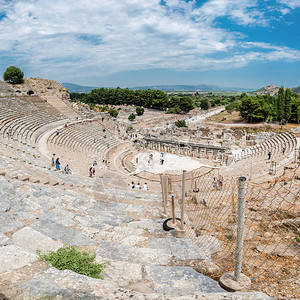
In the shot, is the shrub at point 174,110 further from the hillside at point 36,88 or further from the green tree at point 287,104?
the green tree at point 287,104

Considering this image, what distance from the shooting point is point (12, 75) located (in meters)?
58.5

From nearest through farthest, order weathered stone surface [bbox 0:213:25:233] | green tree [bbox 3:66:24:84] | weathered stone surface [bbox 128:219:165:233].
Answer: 1. weathered stone surface [bbox 0:213:25:233]
2. weathered stone surface [bbox 128:219:165:233]
3. green tree [bbox 3:66:24:84]

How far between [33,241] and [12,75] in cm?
6530

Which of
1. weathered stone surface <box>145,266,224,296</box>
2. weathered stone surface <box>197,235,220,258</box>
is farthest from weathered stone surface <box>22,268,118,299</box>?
weathered stone surface <box>197,235,220,258</box>

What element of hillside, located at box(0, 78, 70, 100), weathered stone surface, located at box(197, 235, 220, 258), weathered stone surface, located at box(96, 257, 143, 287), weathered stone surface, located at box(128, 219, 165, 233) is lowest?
weathered stone surface, located at box(128, 219, 165, 233)

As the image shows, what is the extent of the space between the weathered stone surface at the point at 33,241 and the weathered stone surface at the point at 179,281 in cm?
214

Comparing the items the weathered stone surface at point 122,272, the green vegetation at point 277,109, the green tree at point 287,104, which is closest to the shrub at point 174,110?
the green vegetation at point 277,109

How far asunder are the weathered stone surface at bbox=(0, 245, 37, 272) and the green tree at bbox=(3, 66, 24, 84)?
6545 centimetres

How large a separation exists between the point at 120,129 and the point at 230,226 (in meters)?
38.9

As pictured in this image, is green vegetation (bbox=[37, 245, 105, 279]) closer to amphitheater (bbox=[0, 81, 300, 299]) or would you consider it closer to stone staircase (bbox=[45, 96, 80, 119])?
amphitheater (bbox=[0, 81, 300, 299])

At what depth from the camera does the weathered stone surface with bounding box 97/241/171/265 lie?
532cm

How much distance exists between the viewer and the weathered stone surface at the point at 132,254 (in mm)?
5316

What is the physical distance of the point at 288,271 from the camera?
485 centimetres

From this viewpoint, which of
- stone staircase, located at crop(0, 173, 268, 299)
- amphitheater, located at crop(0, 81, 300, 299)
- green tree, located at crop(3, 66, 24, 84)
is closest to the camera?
stone staircase, located at crop(0, 173, 268, 299)
